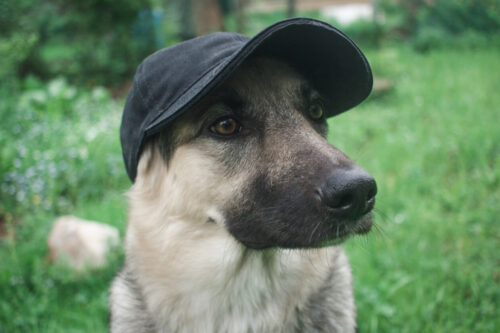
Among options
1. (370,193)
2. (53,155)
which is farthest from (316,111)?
(53,155)

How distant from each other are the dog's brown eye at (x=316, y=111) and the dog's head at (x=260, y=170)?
1.5 inches

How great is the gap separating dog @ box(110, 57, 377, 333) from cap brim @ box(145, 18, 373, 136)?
110mm

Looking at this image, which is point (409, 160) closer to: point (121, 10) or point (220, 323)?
point (220, 323)

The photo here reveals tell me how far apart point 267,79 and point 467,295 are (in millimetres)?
2564

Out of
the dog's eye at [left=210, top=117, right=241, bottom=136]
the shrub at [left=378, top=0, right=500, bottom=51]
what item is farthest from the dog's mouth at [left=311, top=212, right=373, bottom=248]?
the shrub at [left=378, top=0, right=500, bottom=51]

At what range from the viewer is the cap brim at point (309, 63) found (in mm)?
1666

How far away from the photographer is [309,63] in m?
2.28

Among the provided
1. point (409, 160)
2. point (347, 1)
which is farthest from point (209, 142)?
point (347, 1)

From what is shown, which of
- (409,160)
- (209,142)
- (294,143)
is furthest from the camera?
(409,160)

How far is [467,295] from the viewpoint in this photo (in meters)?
3.08

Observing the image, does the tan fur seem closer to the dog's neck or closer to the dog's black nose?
the dog's neck

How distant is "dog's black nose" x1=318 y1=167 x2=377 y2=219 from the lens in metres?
1.59

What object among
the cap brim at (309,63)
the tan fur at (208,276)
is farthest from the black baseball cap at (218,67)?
the tan fur at (208,276)

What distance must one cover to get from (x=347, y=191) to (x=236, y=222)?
0.66 metres
